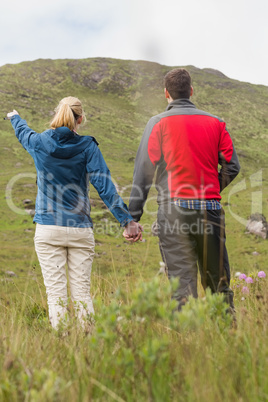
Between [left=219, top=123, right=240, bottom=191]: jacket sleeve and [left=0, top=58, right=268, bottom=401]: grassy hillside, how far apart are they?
3.26 feet

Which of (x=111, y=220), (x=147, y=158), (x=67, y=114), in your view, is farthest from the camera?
(x=111, y=220)

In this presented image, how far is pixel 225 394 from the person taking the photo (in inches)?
61.2

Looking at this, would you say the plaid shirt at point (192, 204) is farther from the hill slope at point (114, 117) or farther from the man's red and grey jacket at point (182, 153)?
the hill slope at point (114, 117)

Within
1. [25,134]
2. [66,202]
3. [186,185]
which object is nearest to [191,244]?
[186,185]

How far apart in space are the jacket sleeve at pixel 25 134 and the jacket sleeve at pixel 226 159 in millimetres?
1789

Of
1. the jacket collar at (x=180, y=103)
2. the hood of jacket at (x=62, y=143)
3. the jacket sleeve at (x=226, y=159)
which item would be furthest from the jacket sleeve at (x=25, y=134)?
the jacket sleeve at (x=226, y=159)

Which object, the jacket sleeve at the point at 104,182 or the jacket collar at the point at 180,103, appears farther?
the jacket sleeve at the point at 104,182

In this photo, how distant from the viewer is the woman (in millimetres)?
3629

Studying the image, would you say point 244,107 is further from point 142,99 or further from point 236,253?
point 236,253

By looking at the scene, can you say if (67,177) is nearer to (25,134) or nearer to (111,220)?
(25,134)

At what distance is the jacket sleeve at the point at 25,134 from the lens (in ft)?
12.3

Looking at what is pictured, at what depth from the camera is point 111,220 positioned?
121ft

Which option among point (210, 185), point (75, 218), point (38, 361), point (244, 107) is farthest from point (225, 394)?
point (244, 107)

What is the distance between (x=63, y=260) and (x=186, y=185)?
141cm
